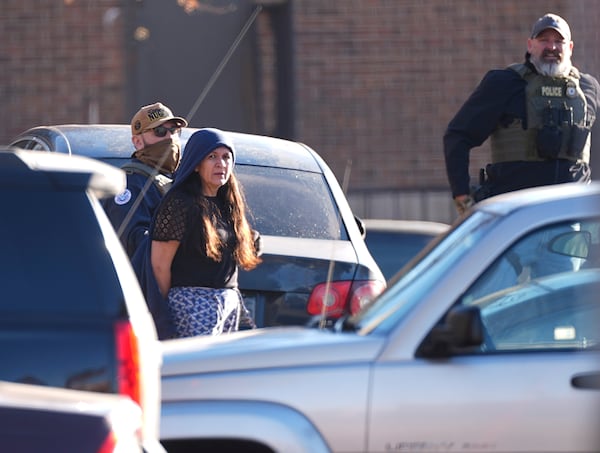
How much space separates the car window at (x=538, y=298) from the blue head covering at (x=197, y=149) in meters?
1.95

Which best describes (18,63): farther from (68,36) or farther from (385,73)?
(385,73)

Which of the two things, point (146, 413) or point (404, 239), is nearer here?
point (146, 413)

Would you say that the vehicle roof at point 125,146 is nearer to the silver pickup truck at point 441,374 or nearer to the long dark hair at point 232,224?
the long dark hair at point 232,224

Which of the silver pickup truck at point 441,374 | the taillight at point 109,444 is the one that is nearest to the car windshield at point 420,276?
the silver pickup truck at point 441,374

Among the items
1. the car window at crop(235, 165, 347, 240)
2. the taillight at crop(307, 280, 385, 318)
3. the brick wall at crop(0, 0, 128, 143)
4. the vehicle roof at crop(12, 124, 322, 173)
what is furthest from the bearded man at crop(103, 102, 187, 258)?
the brick wall at crop(0, 0, 128, 143)

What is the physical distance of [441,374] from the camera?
461cm

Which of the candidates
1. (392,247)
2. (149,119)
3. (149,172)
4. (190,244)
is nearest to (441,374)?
(190,244)

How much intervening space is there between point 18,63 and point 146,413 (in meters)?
9.97

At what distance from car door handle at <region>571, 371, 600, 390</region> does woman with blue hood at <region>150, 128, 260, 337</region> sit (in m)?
2.05

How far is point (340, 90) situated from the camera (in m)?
14.1

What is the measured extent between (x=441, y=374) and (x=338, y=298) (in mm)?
1946

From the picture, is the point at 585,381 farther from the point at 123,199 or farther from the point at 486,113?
the point at 486,113

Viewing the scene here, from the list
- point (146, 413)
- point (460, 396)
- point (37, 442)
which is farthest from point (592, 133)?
point (37, 442)

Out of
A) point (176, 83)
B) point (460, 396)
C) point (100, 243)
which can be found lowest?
point (460, 396)
